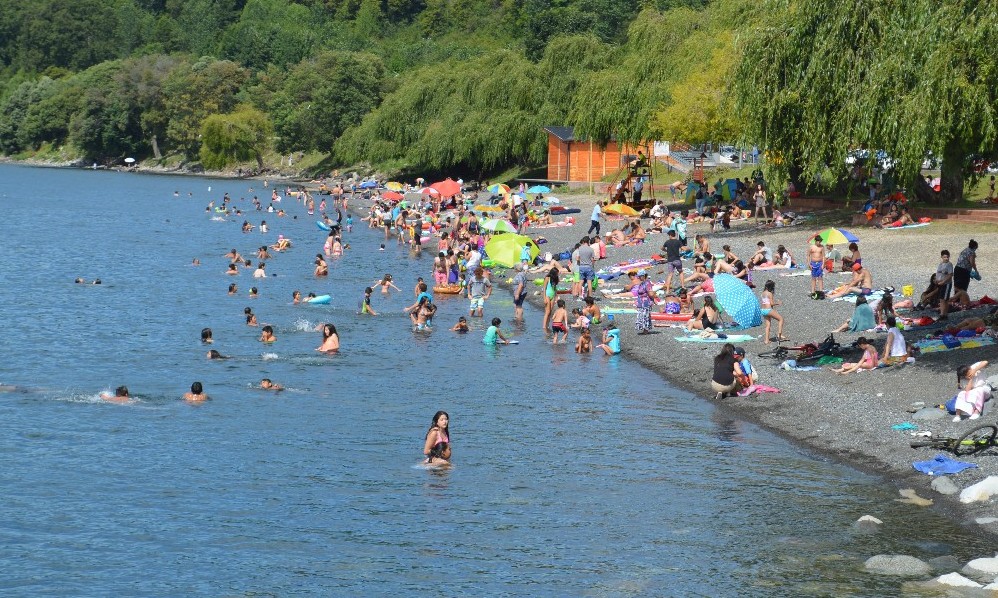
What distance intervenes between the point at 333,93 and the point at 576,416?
3102 inches

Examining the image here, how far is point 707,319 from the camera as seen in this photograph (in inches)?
1100

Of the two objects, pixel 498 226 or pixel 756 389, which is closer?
pixel 756 389

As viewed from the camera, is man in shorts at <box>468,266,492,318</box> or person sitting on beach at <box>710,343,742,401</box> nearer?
person sitting on beach at <box>710,343,742,401</box>

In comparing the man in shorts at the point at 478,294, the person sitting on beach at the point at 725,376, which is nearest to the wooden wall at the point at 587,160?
the man in shorts at the point at 478,294

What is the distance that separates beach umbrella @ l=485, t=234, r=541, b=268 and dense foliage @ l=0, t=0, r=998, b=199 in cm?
785

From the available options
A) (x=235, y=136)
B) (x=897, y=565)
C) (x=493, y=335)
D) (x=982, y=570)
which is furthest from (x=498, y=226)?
(x=235, y=136)

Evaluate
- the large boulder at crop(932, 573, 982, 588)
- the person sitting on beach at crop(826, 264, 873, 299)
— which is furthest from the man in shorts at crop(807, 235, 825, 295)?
the large boulder at crop(932, 573, 982, 588)

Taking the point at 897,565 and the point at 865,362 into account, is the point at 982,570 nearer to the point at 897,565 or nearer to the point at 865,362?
the point at 897,565

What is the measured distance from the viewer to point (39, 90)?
148 meters

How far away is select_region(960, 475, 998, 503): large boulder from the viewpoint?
16.5m

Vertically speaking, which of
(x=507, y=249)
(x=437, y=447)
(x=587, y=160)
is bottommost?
(x=437, y=447)

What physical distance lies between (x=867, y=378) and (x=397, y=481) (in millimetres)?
8860

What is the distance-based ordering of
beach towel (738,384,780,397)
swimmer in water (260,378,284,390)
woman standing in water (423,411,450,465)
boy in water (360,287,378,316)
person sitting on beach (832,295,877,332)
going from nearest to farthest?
1. woman standing in water (423,411,450,465)
2. beach towel (738,384,780,397)
3. swimmer in water (260,378,284,390)
4. person sitting on beach (832,295,877,332)
5. boy in water (360,287,378,316)

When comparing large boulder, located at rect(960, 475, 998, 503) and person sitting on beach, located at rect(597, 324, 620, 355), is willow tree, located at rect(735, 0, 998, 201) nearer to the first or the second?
person sitting on beach, located at rect(597, 324, 620, 355)
